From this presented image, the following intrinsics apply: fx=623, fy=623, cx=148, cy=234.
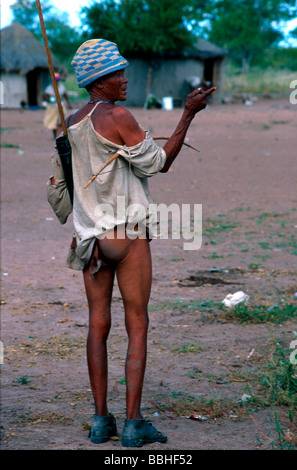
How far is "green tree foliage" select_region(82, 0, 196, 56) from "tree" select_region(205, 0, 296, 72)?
15.4 metres

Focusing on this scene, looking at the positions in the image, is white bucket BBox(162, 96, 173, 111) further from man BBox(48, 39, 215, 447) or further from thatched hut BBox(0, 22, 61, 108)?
man BBox(48, 39, 215, 447)

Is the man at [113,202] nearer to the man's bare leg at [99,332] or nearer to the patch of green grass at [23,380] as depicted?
the man's bare leg at [99,332]

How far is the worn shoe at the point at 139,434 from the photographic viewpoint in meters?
2.56

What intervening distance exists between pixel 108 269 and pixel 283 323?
76.3 inches

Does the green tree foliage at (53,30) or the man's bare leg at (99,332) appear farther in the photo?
the green tree foliage at (53,30)

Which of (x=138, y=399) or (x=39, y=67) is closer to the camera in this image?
(x=138, y=399)

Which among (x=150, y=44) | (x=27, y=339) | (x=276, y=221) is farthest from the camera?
(x=150, y=44)

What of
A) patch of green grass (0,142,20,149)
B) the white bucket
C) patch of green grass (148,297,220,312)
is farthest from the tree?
patch of green grass (148,297,220,312)

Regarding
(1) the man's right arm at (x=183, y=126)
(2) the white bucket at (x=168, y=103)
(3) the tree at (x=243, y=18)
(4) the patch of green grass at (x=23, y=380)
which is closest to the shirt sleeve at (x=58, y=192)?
(1) the man's right arm at (x=183, y=126)

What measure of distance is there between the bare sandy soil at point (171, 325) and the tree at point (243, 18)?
35304mm

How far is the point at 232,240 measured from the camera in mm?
6762

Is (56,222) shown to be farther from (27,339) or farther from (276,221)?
(27,339)

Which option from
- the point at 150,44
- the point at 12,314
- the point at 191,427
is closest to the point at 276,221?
the point at 12,314

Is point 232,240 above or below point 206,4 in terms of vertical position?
below
